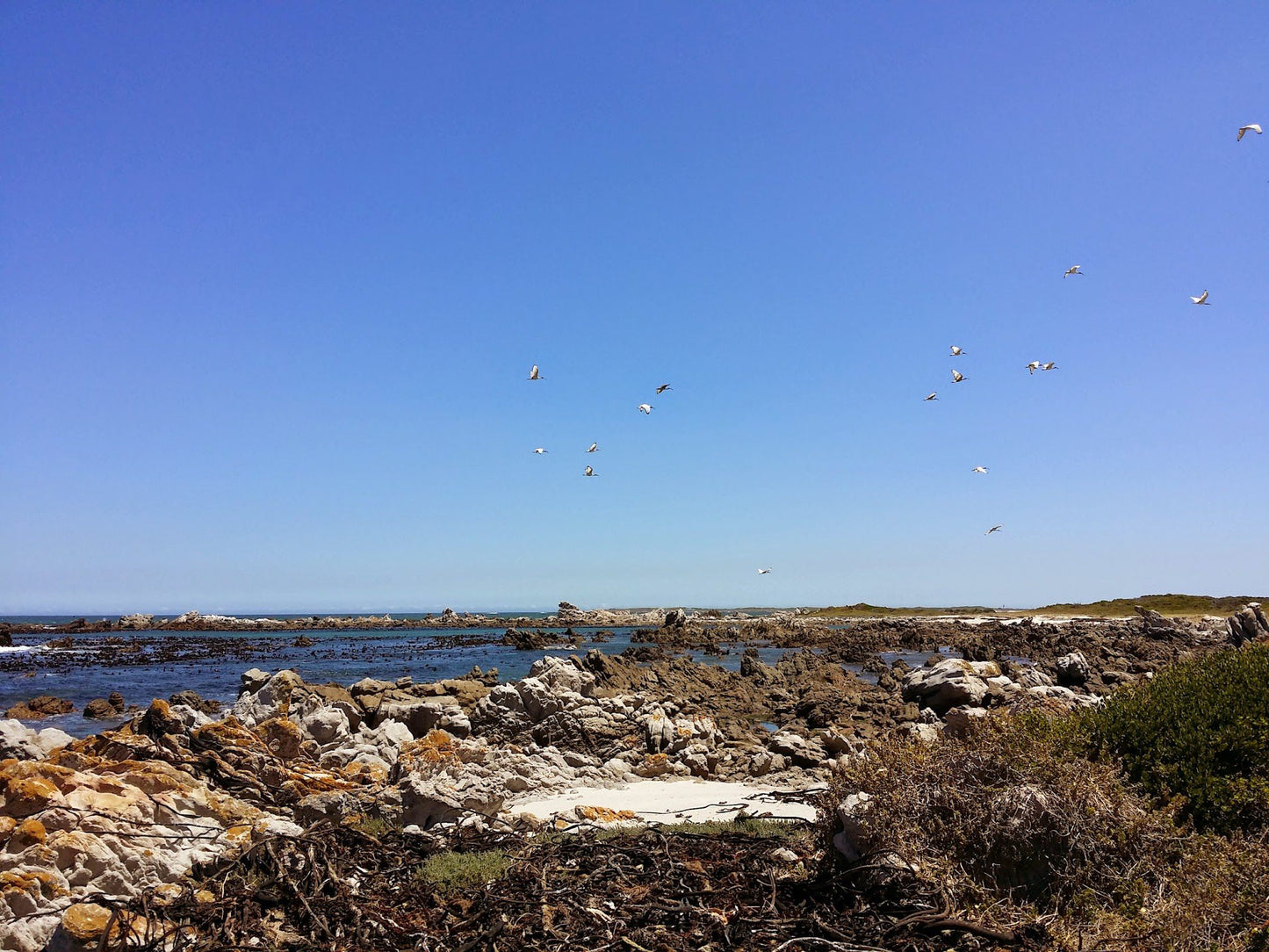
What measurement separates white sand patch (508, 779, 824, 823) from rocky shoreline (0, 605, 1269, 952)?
79mm

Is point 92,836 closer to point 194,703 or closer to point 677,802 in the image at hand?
point 677,802

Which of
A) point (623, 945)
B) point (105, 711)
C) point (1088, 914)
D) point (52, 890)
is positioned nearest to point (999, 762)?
point (1088, 914)

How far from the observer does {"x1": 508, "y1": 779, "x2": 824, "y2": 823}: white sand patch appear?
10.5m

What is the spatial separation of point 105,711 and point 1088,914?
24230 millimetres

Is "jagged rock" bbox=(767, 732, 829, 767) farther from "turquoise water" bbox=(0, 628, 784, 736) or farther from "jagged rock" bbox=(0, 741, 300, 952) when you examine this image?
"turquoise water" bbox=(0, 628, 784, 736)

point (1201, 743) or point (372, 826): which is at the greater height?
point (1201, 743)

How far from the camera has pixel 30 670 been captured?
35469mm

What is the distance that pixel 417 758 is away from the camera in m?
12.9

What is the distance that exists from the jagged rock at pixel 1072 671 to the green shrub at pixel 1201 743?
16.3 metres

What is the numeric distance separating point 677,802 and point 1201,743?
702 centimetres

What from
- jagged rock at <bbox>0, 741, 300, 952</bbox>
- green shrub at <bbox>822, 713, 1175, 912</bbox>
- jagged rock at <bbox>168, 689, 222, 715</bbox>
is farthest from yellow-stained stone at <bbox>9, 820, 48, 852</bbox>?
jagged rock at <bbox>168, 689, 222, 715</bbox>

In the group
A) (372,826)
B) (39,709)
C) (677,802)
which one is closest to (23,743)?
(372,826)

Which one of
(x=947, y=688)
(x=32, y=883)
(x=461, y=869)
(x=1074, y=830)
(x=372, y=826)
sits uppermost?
(x=1074, y=830)

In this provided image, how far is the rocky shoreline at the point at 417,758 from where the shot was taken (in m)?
6.95
